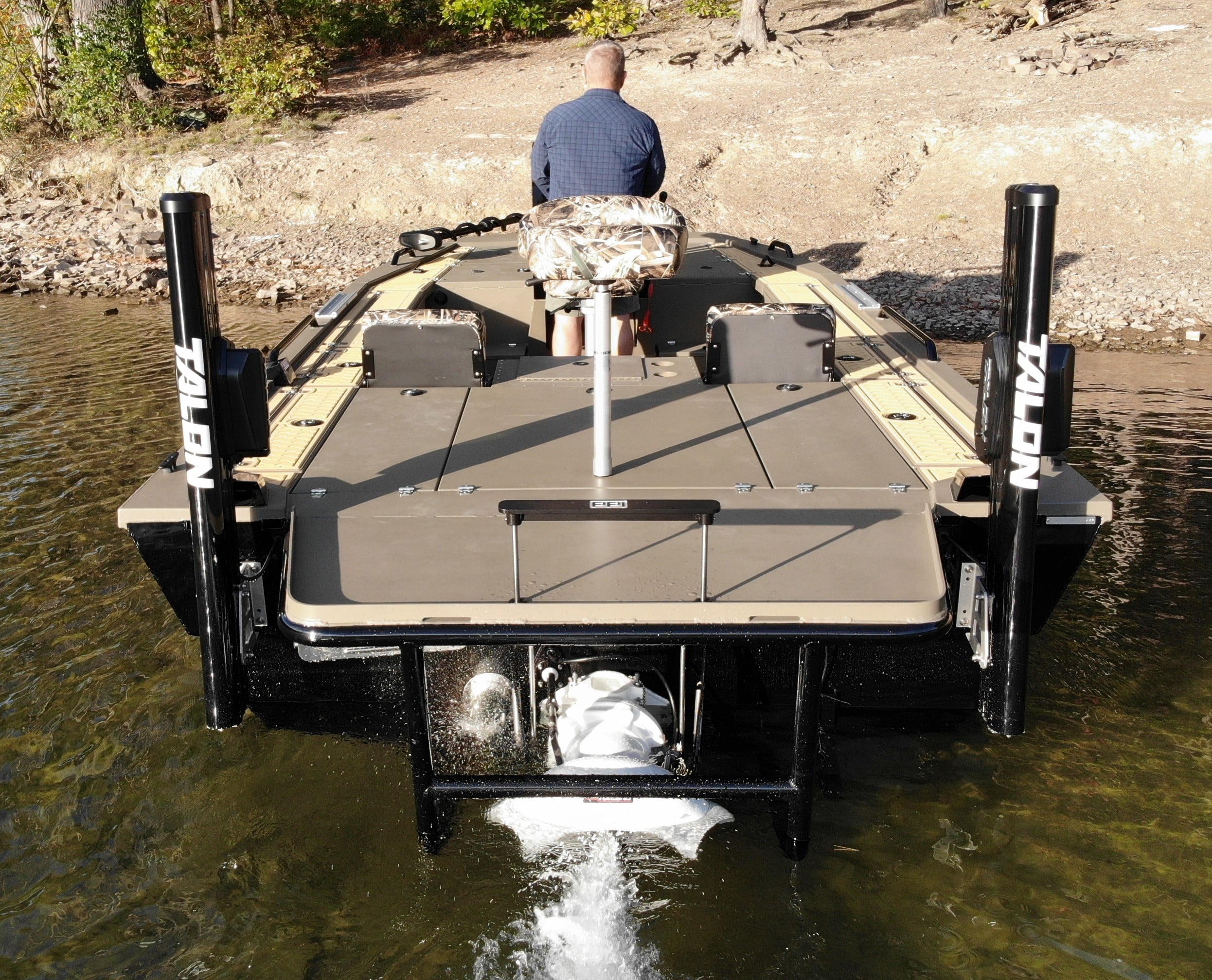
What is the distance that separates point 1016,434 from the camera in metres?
2.74

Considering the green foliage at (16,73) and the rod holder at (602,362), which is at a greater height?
the green foliage at (16,73)

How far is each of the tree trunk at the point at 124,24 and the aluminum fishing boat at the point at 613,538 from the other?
517 inches

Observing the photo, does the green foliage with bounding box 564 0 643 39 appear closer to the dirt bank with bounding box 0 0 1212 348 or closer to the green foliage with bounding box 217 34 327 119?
the dirt bank with bounding box 0 0 1212 348

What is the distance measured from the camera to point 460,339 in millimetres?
4086

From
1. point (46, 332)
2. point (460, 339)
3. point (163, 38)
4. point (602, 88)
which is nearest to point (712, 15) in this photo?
point (163, 38)

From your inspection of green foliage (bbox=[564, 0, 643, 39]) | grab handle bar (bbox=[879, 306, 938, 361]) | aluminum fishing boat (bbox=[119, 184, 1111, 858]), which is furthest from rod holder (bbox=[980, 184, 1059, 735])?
green foliage (bbox=[564, 0, 643, 39])

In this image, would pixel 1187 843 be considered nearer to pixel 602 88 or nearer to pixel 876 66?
pixel 602 88

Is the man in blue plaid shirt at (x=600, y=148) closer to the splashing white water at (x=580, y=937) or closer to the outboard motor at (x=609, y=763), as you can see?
the outboard motor at (x=609, y=763)

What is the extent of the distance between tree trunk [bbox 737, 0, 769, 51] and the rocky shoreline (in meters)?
6.11

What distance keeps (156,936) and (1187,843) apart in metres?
2.70

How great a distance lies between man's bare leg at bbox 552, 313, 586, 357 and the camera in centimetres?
482

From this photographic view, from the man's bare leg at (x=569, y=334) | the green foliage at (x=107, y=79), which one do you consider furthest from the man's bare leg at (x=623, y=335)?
the green foliage at (x=107, y=79)

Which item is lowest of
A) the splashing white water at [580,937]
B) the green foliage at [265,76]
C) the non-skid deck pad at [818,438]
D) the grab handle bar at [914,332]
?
the splashing white water at [580,937]

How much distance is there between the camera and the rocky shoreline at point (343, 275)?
9188 millimetres
